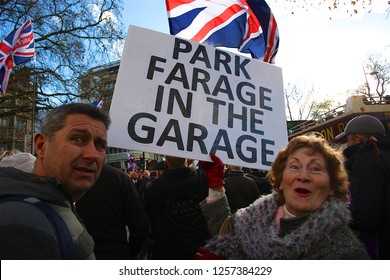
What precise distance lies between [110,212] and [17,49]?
347 inches

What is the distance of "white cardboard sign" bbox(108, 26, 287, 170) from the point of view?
215cm

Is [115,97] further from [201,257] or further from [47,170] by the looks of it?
[201,257]

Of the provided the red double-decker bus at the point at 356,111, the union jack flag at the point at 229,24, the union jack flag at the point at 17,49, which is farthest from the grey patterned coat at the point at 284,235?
the red double-decker bus at the point at 356,111

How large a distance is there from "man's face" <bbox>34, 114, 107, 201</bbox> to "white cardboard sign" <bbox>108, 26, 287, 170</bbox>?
51cm

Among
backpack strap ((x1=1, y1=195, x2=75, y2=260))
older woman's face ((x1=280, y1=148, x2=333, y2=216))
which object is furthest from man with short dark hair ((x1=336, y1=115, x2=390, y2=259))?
backpack strap ((x1=1, y1=195, x2=75, y2=260))

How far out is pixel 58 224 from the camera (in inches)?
43.6

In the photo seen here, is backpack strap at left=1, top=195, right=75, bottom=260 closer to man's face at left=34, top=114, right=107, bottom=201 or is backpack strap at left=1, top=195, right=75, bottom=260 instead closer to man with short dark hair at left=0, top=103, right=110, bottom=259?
man with short dark hair at left=0, top=103, right=110, bottom=259

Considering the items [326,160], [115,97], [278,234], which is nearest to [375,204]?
[326,160]

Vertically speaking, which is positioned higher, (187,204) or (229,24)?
(229,24)

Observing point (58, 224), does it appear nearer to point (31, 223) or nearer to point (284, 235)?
point (31, 223)

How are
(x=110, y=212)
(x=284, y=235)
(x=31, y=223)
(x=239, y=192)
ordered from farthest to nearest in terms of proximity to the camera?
(x=239, y=192) < (x=110, y=212) < (x=284, y=235) < (x=31, y=223)

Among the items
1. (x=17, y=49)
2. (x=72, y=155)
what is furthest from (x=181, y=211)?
(x=17, y=49)

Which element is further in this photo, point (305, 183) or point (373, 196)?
point (373, 196)

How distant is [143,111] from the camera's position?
85.6 inches
